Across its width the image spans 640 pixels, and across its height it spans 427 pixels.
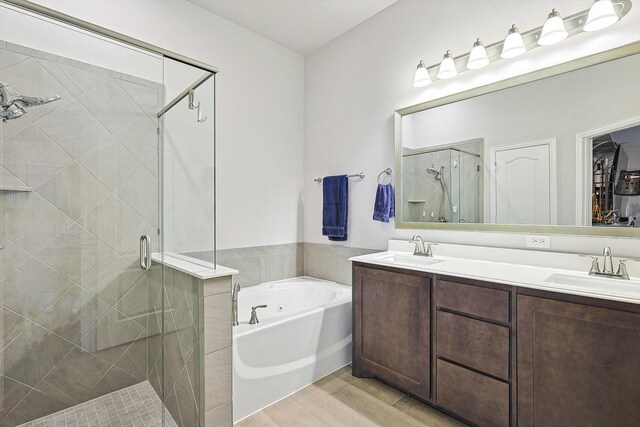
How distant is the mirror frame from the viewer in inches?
62.2

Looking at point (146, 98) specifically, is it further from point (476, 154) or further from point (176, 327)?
point (476, 154)

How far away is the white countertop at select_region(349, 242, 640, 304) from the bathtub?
55 cm

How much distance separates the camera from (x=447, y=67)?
2.14 m

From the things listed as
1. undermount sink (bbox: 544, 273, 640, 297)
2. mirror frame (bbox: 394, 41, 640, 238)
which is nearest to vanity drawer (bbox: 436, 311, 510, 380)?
undermount sink (bbox: 544, 273, 640, 297)

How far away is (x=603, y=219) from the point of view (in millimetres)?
1622

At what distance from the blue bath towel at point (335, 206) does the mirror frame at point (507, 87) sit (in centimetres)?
54

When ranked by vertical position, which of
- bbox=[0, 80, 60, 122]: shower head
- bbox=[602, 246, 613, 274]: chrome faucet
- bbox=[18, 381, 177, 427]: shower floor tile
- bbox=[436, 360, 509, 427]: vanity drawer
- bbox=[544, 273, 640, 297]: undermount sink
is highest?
bbox=[0, 80, 60, 122]: shower head

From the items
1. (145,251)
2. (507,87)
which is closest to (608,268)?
(507,87)

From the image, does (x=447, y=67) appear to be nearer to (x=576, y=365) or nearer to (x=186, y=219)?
(x=576, y=365)

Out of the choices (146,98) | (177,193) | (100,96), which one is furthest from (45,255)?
(146,98)

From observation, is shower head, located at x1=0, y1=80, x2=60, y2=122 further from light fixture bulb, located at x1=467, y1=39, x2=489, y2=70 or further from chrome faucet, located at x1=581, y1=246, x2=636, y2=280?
chrome faucet, located at x1=581, y1=246, x2=636, y2=280

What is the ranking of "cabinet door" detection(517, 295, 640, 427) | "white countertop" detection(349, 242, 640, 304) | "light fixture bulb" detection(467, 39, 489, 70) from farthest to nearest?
"light fixture bulb" detection(467, 39, 489, 70) → "white countertop" detection(349, 242, 640, 304) → "cabinet door" detection(517, 295, 640, 427)

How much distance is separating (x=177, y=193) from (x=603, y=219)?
7.79ft

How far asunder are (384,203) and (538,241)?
3.49 ft
